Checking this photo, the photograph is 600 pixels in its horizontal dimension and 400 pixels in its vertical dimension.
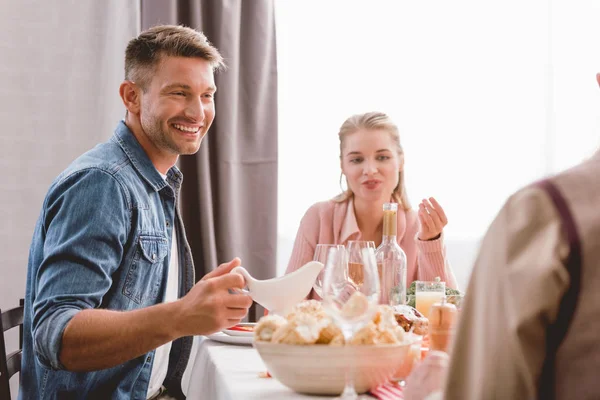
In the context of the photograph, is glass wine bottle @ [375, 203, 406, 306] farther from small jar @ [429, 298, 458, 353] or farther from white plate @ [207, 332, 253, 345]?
small jar @ [429, 298, 458, 353]

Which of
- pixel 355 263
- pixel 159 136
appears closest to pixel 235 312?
pixel 355 263

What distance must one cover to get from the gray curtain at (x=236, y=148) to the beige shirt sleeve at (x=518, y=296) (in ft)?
7.97

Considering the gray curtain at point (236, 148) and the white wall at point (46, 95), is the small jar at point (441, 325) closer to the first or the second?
the gray curtain at point (236, 148)

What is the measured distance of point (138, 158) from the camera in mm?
1660

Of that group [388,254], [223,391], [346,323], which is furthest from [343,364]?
[388,254]

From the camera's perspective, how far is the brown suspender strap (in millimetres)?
440

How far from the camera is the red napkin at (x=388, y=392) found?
92 cm

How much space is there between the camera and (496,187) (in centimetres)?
346

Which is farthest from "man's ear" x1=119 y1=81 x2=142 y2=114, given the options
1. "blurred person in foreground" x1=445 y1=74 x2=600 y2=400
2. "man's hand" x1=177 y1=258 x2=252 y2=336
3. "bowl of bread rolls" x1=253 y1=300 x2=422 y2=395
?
"blurred person in foreground" x1=445 y1=74 x2=600 y2=400

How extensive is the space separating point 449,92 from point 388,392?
8.74 feet

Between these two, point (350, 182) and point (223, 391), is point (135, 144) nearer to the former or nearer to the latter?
point (223, 391)

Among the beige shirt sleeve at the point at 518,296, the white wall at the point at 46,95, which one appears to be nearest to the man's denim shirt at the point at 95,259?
the beige shirt sleeve at the point at 518,296

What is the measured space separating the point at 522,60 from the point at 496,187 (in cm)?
69

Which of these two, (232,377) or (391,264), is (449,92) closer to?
(391,264)
